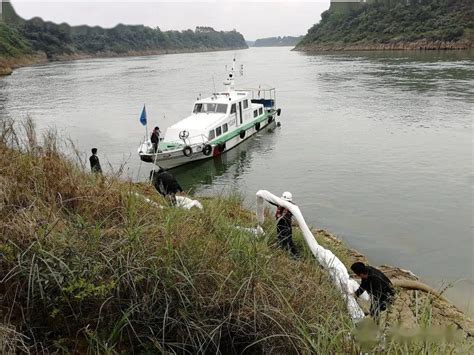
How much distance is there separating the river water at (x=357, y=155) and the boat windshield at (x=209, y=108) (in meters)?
2.01

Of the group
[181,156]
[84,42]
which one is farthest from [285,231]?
[84,42]

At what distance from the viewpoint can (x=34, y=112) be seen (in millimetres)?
31906

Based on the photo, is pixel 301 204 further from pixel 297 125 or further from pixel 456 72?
pixel 456 72

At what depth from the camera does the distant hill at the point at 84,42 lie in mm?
87188

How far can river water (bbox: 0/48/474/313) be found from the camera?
38.1 ft

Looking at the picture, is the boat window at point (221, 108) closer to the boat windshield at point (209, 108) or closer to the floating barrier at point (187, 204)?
the boat windshield at point (209, 108)

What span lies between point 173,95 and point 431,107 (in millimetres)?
20826

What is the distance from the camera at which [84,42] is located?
123 meters

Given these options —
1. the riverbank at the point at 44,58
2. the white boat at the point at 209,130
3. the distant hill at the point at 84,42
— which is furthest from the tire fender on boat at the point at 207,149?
the riverbank at the point at 44,58

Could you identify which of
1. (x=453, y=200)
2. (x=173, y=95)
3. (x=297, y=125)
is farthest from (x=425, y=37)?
(x=453, y=200)

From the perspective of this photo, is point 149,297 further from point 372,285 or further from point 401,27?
point 401,27

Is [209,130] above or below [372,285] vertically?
below

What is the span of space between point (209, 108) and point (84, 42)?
113 meters

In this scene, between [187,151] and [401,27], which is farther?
[401,27]
